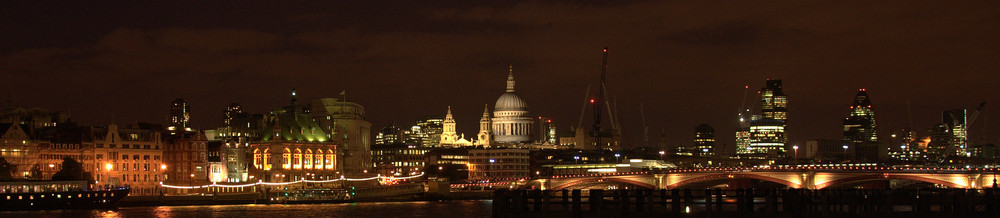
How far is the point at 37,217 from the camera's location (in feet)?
383

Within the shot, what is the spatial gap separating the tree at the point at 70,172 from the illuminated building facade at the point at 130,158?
586 centimetres

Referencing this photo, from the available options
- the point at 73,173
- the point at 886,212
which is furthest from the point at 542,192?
the point at 73,173

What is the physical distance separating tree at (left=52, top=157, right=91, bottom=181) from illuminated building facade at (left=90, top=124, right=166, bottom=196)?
5862 mm

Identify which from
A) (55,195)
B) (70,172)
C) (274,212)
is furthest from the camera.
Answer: (70,172)

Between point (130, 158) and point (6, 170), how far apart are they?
2098cm

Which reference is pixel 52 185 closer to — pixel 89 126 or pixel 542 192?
pixel 89 126

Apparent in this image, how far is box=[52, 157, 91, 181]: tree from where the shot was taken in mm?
147125

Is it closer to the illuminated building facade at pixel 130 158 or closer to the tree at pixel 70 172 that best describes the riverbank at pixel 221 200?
the tree at pixel 70 172

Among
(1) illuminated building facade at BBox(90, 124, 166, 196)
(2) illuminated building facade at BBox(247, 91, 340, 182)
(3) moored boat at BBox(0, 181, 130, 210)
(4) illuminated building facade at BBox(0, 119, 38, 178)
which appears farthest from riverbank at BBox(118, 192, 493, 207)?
(2) illuminated building facade at BBox(247, 91, 340, 182)

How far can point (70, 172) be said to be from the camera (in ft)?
484

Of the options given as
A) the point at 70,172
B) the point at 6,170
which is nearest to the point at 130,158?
the point at 70,172

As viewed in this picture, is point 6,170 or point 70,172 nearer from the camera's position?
point 6,170

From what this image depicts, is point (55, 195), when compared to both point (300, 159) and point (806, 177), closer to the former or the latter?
point (300, 159)

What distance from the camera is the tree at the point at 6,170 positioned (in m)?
142
